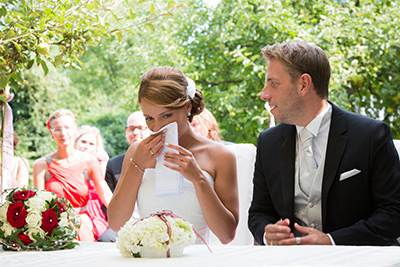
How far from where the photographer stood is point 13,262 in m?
1.94

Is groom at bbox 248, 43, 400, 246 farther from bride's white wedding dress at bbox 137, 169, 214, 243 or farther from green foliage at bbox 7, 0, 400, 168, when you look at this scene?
green foliage at bbox 7, 0, 400, 168

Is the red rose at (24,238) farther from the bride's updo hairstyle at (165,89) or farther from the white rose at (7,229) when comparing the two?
the bride's updo hairstyle at (165,89)

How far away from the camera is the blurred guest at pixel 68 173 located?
5.23 meters

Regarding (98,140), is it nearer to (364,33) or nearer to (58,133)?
(58,133)

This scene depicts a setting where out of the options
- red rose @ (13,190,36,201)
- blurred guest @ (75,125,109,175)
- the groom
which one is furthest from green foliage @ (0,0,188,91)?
blurred guest @ (75,125,109,175)

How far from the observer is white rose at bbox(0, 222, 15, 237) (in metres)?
2.31

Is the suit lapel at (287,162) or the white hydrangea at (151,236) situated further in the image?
the suit lapel at (287,162)

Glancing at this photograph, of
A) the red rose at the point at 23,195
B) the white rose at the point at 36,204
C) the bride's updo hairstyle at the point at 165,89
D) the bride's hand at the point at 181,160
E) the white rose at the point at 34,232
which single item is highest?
the bride's updo hairstyle at the point at 165,89

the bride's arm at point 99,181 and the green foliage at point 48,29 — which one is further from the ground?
the green foliage at point 48,29

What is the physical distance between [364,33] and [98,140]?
157 inches

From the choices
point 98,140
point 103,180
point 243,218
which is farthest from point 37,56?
point 98,140

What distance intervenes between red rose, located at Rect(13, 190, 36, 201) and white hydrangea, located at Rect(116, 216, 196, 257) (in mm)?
700

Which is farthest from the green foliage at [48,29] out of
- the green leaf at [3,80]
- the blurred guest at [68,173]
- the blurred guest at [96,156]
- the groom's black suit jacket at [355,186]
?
the blurred guest at [96,156]

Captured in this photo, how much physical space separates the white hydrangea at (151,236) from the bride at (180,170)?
81 cm
